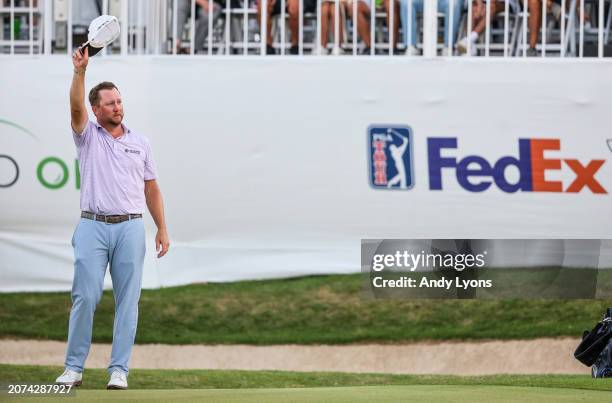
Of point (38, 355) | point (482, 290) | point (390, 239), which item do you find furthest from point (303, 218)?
point (38, 355)

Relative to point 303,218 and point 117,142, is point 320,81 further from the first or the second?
point 117,142

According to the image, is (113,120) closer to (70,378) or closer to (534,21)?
(70,378)

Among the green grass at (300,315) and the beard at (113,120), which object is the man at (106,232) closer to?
the beard at (113,120)

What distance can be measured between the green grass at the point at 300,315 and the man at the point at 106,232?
4.20 m

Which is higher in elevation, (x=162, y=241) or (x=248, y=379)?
(x=162, y=241)

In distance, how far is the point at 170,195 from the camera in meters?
11.6

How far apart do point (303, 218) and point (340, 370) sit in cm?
129

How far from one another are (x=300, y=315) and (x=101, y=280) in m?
4.42

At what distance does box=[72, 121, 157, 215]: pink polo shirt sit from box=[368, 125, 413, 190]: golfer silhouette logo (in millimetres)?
4165

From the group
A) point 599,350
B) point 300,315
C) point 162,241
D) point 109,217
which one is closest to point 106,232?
point 109,217

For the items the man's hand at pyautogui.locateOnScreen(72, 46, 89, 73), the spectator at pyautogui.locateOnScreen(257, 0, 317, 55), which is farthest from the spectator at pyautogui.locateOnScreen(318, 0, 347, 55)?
the man's hand at pyautogui.locateOnScreen(72, 46, 89, 73)

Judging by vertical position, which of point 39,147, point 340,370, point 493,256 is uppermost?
point 39,147

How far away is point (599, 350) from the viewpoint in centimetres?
876

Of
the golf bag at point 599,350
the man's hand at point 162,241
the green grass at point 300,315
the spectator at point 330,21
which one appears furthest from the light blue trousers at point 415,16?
the man's hand at point 162,241
